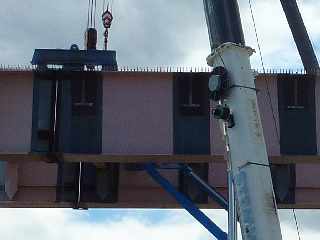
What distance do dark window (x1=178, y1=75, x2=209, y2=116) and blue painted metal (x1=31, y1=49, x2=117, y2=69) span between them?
86.5 inches

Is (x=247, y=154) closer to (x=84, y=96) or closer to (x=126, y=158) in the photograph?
(x=126, y=158)

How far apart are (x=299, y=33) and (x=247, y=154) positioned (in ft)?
45.7

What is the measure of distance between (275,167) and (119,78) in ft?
21.6

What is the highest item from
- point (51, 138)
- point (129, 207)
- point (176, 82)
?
point (176, 82)

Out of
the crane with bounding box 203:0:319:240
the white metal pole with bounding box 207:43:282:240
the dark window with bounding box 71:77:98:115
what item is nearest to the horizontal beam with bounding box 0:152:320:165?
the dark window with bounding box 71:77:98:115

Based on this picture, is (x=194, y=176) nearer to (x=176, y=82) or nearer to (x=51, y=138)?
(x=176, y=82)

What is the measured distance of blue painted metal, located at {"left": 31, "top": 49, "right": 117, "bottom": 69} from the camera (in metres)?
20.1

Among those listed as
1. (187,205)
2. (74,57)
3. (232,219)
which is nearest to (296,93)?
(187,205)

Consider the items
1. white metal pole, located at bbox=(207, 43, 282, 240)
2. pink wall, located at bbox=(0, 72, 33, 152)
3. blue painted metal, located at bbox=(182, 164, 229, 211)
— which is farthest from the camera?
blue painted metal, located at bbox=(182, 164, 229, 211)

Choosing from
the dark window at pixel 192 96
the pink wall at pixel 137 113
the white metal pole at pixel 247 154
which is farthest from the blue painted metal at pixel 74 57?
the white metal pole at pixel 247 154

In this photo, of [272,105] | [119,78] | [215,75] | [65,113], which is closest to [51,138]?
[65,113]

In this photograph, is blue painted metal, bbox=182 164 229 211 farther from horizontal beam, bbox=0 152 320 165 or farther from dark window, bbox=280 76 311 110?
dark window, bbox=280 76 311 110

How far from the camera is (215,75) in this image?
43.0 feet

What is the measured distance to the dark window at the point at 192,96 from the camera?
2006cm
